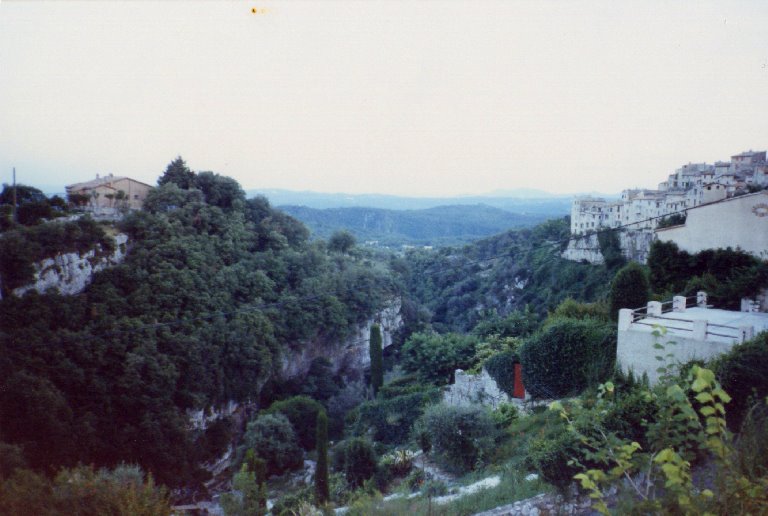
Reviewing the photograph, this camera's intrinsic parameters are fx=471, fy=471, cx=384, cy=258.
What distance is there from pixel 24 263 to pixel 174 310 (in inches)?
202

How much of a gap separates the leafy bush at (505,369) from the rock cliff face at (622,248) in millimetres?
Result: 22846

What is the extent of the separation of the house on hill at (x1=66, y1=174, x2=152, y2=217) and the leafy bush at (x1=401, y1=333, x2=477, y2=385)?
16.1 m

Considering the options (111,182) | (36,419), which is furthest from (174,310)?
(111,182)

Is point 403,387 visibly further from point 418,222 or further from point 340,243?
point 418,222

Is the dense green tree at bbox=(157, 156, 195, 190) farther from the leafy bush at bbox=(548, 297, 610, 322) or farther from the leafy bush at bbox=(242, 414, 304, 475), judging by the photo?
the leafy bush at bbox=(548, 297, 610, 322)

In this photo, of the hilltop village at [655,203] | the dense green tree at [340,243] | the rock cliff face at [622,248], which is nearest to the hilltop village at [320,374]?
the hilltop village at [655,203]

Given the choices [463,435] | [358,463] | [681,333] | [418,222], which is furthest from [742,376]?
[418,222]

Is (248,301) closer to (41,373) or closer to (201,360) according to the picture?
(201,360)

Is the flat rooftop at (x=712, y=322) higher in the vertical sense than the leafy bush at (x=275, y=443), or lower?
higher

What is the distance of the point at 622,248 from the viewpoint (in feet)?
122

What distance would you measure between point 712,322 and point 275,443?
1282cm

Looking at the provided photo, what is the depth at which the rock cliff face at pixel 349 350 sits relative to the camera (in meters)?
24.4

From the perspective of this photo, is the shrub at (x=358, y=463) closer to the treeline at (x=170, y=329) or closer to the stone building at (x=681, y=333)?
the treeline at (x=170, y=329)

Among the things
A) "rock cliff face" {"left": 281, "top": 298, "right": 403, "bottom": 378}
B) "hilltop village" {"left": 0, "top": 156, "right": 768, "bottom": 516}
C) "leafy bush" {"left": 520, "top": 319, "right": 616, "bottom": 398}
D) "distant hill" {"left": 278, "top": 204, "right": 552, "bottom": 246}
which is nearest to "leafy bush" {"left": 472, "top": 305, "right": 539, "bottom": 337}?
"hilltop village" {"left": 0, "top": 156, "right": 768, "bottom": 516}
